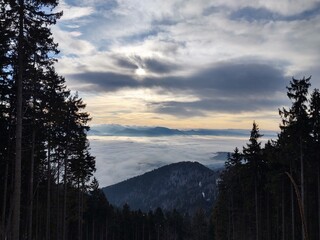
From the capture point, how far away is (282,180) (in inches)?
1743

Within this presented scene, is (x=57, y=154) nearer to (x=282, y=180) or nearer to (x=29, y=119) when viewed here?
(x=29, y=119)

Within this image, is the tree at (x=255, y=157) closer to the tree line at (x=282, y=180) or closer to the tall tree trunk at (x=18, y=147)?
the tree line at (x=282, y=180)

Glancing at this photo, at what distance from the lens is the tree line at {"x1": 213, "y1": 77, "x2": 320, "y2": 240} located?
34562 millimetres

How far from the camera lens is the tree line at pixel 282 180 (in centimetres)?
3456

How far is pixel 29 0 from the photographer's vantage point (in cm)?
1834

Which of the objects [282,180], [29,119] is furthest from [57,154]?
A: [282,180]

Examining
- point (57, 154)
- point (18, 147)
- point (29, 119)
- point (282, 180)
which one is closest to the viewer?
point (18, 147)

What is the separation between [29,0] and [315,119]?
26.1 m

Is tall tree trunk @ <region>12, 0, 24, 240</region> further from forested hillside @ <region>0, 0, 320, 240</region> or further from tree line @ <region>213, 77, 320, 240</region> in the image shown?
tree line @ <region>213, 77, 320, 240</region>

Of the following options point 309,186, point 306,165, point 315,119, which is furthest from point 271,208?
point 315,119

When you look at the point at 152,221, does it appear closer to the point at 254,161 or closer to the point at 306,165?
the point at 254,161

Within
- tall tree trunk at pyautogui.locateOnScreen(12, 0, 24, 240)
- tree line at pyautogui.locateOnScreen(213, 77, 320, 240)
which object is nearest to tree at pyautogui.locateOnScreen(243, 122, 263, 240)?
tree line at pyautogui.locateOnScreen(213, 77, 320, 240)

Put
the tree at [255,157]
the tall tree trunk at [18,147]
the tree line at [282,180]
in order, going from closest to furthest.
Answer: the tall tree trunk at [18,147]
the tree line at [282,180]
the tree at [255,157]

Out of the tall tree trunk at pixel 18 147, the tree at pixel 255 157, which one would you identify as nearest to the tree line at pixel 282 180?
the tree at pixel 255 157
